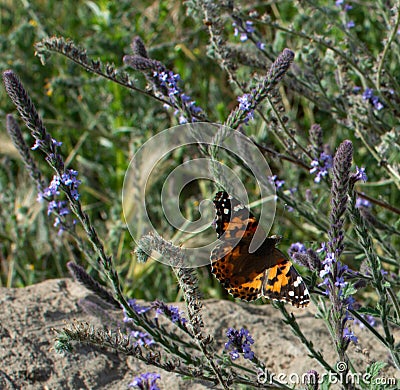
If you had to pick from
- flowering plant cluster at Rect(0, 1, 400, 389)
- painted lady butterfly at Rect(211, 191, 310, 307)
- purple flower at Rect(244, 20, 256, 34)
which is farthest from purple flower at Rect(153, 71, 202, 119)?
purple flower at Rect(244, 20, 256, 34)

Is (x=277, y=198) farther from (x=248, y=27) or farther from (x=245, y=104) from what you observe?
(x=248, y=27)

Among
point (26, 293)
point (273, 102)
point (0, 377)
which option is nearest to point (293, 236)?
point (273, 102)

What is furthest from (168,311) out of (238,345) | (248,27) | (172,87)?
(248,27)

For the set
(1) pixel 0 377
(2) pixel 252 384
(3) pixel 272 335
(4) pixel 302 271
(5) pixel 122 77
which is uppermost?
(5) pixel 122 77

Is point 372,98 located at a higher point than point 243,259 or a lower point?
higher

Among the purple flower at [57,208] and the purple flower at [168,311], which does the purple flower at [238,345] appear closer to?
the purple flower at [168,311]

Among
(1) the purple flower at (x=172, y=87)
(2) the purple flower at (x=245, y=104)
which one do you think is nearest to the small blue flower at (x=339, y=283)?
(2) the purple flower at (x=245, y=104)

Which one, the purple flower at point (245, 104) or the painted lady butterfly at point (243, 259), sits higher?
the purple flower at point (245, 104)

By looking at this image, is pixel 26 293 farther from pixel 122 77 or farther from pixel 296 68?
pixel 296 68
